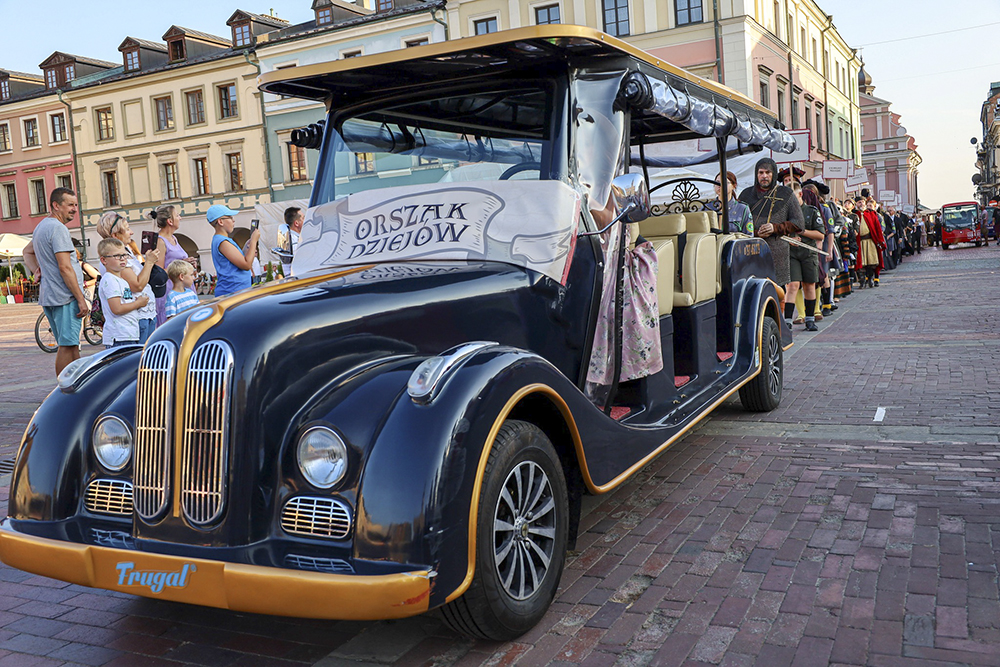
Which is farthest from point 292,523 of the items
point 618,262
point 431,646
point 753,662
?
point 618,262

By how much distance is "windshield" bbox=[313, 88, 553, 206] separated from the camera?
3.87 meters

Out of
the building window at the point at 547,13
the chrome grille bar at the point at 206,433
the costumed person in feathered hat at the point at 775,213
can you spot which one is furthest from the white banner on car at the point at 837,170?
the chrome grille bar at the point at 206,433

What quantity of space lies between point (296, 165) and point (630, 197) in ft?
114

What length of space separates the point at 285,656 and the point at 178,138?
4059 centimetres

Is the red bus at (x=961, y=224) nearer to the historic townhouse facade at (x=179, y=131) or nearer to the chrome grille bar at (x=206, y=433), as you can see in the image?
the historic townhouse facade at (x=179, y=131)

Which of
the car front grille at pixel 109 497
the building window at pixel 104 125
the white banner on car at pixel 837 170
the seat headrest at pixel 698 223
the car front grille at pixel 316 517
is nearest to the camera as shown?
the car front grille at pixel 316 517

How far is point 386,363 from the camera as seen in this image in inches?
114

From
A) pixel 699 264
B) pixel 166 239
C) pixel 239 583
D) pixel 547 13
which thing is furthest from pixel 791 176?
pixel 547 13

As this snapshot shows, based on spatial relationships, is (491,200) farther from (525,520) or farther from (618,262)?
(525,520)

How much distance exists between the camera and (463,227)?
12.2ft

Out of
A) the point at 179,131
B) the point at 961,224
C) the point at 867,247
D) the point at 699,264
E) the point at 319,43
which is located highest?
the point at 319,43

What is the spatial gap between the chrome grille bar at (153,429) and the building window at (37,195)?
47925mm

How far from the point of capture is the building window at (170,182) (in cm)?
4003

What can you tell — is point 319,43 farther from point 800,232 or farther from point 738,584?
point 738,584
